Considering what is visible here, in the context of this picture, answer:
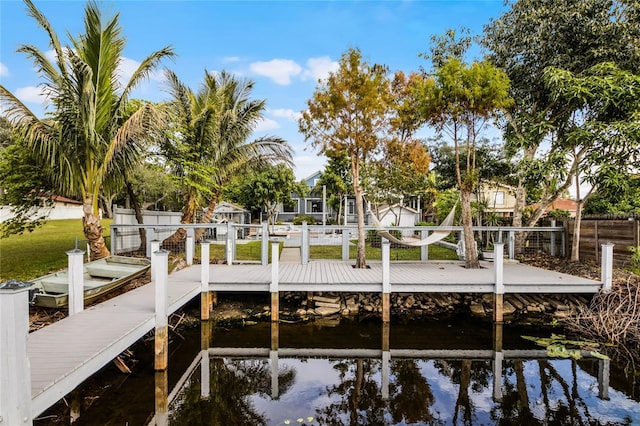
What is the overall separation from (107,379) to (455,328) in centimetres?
532

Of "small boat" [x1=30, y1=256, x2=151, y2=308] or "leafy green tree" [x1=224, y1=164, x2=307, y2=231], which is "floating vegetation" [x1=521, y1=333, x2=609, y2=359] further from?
"leafy green tree" [x1=224, y1=164, x2=307, y2=231]

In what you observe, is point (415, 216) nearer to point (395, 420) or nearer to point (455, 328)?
point (455, 328)

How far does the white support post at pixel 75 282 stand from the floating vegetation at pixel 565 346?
21.6 feet

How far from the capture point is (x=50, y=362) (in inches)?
116

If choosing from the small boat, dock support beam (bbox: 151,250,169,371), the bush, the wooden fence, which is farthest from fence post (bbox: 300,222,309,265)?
the bush

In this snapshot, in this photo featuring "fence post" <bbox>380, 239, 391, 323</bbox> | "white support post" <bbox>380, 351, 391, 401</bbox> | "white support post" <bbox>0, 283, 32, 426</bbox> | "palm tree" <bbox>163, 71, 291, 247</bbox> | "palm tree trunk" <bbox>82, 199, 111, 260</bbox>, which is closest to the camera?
"white support post" <bbox>0, 283, 32, 426</bbox>

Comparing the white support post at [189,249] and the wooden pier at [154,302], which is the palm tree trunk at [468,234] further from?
the white support post at [189,249]

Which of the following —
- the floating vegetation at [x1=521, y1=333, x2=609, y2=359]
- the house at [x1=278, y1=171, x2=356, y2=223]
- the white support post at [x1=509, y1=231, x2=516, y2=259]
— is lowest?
the floating vegetation at [x1=521, y1=333, x2=609, y2=359]

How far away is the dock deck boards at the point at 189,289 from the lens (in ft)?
9.47

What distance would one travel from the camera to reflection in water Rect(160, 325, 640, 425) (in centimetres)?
348

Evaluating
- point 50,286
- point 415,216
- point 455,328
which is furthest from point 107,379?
point 415,216

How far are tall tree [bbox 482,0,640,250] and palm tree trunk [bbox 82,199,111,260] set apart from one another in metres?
9.72

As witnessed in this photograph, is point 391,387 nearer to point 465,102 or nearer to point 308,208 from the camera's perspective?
point 465,102

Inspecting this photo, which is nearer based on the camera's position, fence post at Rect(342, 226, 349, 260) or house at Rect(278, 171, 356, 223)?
fence post at Rect(342, 226, 349, 260)
